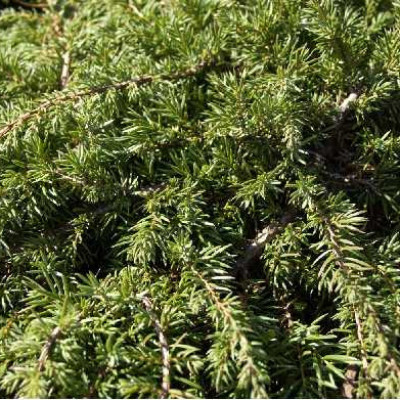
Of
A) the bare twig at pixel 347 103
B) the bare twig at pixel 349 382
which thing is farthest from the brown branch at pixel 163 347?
the bare twig at pixel 347 103

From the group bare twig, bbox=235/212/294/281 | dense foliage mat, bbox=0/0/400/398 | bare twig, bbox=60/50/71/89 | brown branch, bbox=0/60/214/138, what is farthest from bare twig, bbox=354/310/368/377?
bare twig, bbox=60/50/71/89

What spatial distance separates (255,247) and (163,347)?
0.32 metres

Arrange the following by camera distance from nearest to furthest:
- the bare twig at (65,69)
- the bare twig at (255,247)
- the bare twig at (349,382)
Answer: the bare twig at (349,382) < the bare twig at (255,247) < the bare twig at (65,69)

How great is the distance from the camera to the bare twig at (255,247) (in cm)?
129

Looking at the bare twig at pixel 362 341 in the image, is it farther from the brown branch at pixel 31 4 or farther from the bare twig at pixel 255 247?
the brown branch at pixel 31 4

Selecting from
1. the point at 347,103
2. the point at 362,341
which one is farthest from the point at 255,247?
the point at 347,103

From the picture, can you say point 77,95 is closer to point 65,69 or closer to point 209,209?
point 65,69

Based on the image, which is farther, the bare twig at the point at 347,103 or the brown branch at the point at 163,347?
the bare twig at the point at 347,103

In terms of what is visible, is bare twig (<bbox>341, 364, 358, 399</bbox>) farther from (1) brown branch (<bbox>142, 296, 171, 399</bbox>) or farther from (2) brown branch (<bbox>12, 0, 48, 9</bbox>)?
(2) brown branch (<bbox>12, 0, 48, 9</bbox>)

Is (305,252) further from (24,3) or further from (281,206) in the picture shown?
(24,3)

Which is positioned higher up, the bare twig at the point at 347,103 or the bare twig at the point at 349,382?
the bare twig at the point at 347,103

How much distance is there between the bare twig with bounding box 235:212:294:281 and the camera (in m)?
1.29

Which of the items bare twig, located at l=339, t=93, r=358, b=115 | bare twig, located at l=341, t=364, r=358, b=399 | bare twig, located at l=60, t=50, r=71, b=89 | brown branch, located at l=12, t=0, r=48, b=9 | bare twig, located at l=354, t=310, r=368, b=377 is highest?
brown branch, located at l=12, t=0, r=48, b=9

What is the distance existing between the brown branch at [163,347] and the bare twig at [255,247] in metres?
0.23
